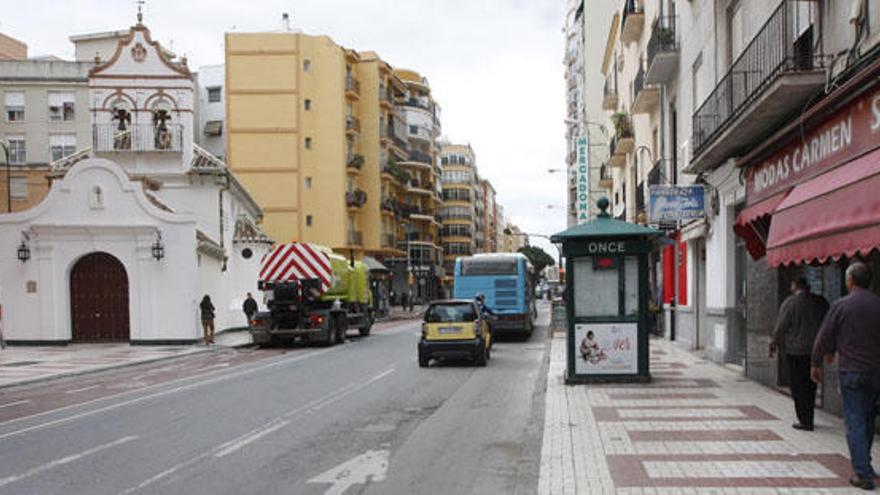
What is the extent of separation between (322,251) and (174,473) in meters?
20.1

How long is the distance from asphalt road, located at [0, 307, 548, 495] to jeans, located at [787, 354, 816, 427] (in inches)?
121

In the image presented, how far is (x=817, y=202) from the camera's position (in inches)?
356

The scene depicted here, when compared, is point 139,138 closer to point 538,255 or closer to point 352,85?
point 352,85

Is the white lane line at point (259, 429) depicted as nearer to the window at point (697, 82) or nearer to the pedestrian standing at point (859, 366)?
the pedestrian standing at point (859, 366)

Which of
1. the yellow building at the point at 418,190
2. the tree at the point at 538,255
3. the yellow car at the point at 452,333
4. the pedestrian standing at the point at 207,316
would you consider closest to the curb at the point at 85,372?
the pedestrian standing at the point at 207,316

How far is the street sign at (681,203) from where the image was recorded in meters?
17.5

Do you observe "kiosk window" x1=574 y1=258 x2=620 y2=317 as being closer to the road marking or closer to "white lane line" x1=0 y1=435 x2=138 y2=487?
the road marking

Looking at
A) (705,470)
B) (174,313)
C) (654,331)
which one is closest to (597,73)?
(654,331)

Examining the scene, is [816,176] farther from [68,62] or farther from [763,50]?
[68,62]

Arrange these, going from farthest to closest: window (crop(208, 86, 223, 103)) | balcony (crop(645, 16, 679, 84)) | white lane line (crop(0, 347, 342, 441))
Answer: window (crop(208, 86, 223, 103))
balcony (crop(645, 16, 679, 84))
white lane line (crop(0, 347, 342, 441))

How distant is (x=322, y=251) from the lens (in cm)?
2825

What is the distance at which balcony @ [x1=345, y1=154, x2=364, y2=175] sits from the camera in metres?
62.9

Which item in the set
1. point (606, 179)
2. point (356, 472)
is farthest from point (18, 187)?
point (356, 472)

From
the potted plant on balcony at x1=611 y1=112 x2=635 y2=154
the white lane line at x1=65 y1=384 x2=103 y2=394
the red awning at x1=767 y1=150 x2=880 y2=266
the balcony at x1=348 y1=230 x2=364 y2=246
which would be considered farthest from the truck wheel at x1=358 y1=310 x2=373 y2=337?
the balcony at x1=348 y1=230 x2=364 y2=246
